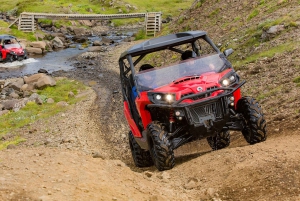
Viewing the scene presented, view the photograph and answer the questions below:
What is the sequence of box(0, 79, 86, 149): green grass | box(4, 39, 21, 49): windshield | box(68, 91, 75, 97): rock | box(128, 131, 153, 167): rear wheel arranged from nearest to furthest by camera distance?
1. box(128, 131, 153, 167): rear wheel
2. box(0, 79, 86, 149): green grass
3. box(68, 91, 75, 97): rock
4. box(4, 39, 21, 49): windshield

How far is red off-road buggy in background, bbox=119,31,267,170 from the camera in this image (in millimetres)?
8445

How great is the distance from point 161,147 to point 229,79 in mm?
2057

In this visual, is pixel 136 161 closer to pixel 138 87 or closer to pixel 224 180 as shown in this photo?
pixel 138 87

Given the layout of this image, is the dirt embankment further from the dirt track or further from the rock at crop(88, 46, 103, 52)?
the rock at crop(88, 46, 103, 52)

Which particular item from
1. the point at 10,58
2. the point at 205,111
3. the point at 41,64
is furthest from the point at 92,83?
the point at 205,111

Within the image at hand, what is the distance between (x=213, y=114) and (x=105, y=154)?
5.54 m

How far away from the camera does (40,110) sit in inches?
897

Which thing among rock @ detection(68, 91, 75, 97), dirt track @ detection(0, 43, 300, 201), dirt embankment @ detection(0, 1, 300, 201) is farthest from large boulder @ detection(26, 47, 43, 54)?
dirt track @ detection(0, 43, 300, 201)

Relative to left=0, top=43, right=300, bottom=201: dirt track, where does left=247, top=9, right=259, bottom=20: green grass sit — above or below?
below

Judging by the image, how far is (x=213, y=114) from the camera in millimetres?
8547

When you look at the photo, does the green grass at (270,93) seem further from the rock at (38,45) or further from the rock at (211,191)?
the rock at (38,45)

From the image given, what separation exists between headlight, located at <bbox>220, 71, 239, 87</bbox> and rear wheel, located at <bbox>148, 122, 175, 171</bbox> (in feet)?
5.13

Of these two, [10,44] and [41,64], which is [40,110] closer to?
[41,64]

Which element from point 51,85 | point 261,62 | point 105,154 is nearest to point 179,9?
point 51,85
